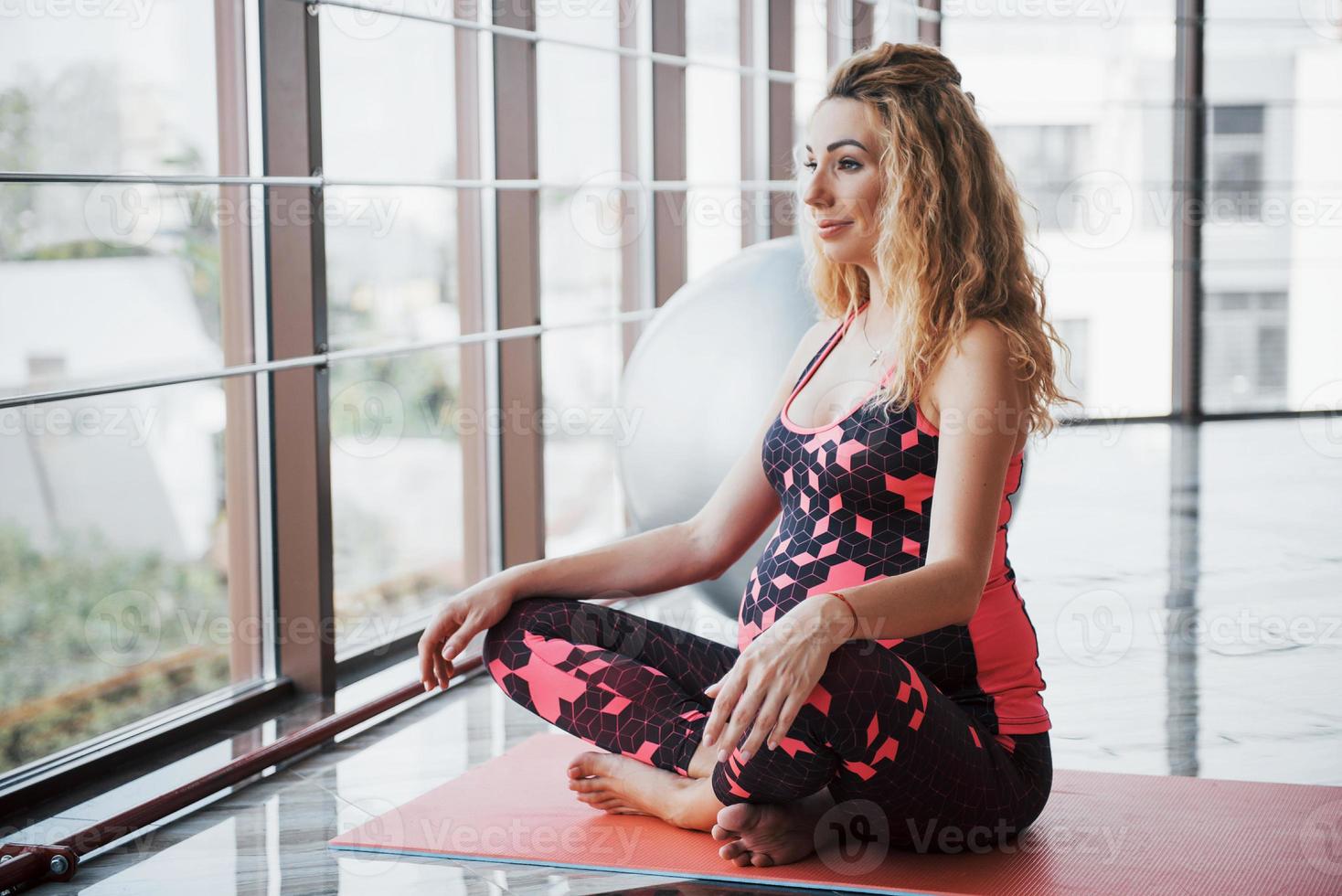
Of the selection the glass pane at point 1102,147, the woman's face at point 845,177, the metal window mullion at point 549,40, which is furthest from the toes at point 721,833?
the glass pane at point 1102,147

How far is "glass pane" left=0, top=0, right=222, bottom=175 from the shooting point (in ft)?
6.50

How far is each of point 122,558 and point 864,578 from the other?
114 cm

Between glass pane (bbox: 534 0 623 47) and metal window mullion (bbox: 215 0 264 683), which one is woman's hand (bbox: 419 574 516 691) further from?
glass pane (bbox: 534 0 623 47)

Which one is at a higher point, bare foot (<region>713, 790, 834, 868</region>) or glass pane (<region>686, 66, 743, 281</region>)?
glass pane (<region>686, 66, 743, 281</region>)

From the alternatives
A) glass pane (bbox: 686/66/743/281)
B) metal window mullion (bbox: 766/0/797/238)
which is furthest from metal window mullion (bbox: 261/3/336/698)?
metal window mullion (bbox: 766/0/797/238)

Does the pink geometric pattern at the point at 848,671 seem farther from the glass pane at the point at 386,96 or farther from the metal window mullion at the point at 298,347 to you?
the glass pane at the point at 386,96

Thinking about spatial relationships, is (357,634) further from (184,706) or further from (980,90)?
(980,90)

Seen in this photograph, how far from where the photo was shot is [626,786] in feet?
5.90

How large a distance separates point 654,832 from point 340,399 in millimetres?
1247

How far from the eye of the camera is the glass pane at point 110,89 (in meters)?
1.98

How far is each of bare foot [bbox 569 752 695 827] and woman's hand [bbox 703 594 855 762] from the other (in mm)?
346

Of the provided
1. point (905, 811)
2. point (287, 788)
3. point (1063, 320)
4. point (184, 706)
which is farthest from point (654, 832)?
point (1063, 320)

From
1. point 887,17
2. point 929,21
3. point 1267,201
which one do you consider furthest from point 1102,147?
point 887,17

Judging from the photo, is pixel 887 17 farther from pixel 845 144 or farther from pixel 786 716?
pixel 786 716
